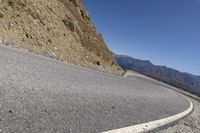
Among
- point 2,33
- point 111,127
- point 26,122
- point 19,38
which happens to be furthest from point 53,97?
point 19,38

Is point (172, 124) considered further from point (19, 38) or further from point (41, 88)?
point (19, 38)

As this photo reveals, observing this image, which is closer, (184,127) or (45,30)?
(184,127)

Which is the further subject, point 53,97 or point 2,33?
point 2,33

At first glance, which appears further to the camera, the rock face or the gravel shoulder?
the rock face

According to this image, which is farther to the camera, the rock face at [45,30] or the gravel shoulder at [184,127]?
the rock face at [45,30]

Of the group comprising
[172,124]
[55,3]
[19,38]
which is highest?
[55,3]

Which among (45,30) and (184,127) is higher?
(45,30)

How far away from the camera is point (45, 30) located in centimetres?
2267

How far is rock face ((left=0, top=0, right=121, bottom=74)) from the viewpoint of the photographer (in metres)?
18.1

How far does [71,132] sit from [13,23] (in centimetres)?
1563

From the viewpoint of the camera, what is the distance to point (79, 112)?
6.14 m

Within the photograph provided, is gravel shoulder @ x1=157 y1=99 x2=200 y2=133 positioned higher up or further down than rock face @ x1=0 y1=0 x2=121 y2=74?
further down

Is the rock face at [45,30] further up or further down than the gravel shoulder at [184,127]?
further up

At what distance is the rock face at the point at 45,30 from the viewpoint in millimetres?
18059
